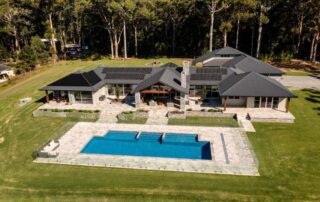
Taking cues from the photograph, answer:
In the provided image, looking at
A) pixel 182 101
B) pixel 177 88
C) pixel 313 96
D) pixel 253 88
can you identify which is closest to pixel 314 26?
pixel 313 96

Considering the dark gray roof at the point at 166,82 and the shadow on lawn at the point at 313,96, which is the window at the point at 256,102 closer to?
the shadow on lawn at the point at 313,96

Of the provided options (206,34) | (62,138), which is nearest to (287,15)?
(206,34)

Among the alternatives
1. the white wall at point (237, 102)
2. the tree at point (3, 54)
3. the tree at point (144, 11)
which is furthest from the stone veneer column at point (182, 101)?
the tree at point (3, 54)

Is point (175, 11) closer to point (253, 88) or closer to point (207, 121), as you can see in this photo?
point (253, 88)

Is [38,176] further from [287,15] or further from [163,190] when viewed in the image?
[287,15]


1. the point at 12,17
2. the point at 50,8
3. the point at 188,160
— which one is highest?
the point at 50,8

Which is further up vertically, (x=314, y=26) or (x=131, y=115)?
(x=314, y=26)

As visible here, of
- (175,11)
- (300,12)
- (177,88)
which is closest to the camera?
(177,88)
